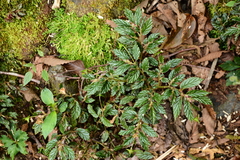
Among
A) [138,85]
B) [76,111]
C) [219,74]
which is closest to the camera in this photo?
[138,85]

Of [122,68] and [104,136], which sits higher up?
[122,68]

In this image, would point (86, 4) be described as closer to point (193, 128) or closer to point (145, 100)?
point (145, 100)

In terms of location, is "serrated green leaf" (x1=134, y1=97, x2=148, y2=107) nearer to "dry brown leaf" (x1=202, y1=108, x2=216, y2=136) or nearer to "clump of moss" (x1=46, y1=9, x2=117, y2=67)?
"clump of moss" (x1=46, y1=9, x2=117, y2=67)

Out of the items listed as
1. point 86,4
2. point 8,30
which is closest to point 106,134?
point 86,4

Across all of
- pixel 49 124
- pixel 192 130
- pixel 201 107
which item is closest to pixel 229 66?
pixel 201 107

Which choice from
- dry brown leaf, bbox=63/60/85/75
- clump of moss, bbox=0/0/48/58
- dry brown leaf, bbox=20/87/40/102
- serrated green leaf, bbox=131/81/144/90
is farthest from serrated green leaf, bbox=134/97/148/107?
clump of moss, bbox=0/0/48/58

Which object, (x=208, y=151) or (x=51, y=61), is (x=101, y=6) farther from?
(x=208, y=151)

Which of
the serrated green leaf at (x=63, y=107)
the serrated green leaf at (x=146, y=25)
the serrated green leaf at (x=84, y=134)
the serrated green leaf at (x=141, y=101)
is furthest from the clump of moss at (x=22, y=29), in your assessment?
the serrated green leaf at (x=141, y=101)
